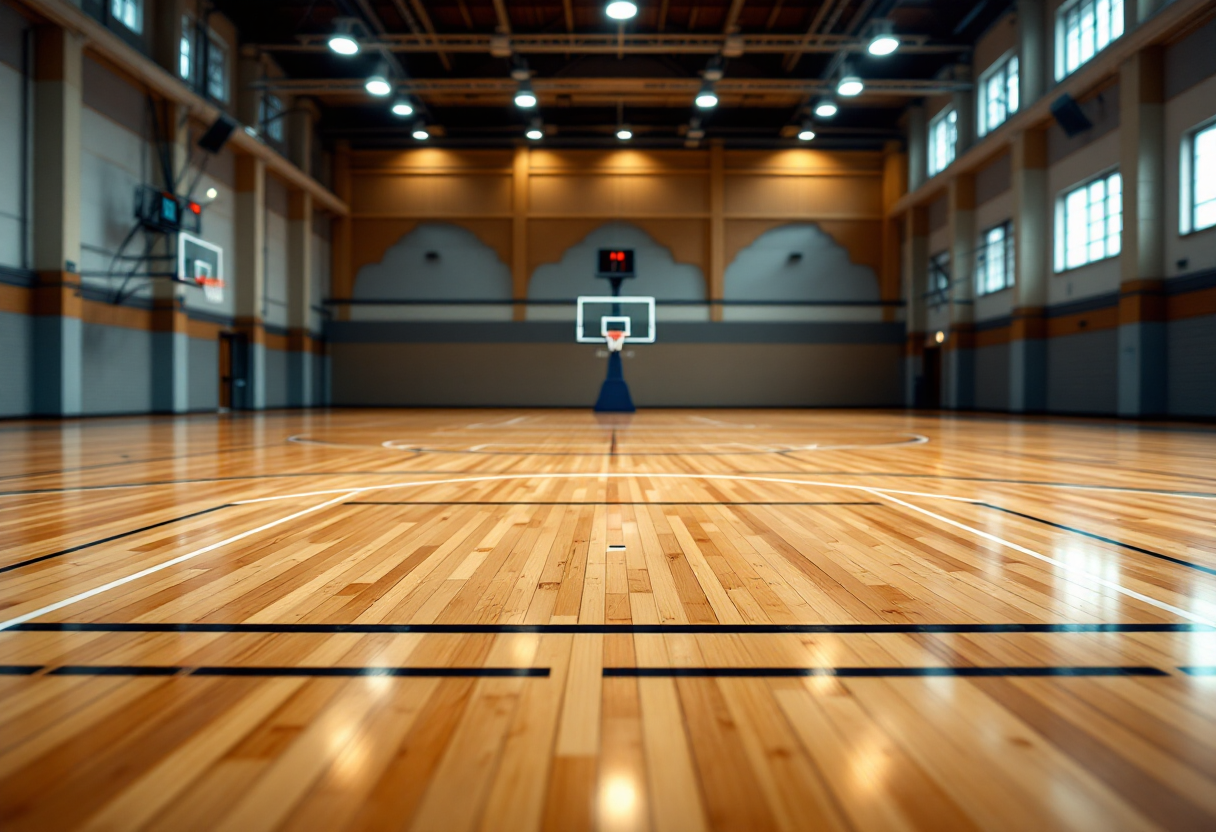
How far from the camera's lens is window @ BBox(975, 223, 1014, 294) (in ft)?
53.6

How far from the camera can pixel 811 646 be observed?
1608 mm

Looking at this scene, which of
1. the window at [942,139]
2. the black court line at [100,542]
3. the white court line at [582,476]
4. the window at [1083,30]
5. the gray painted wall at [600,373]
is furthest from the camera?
the gray painted wall at [600,373]

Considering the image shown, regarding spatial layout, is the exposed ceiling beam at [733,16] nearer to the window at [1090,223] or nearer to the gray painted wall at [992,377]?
the window at [1090,223]

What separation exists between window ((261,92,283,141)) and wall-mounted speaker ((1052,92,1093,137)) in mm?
16321

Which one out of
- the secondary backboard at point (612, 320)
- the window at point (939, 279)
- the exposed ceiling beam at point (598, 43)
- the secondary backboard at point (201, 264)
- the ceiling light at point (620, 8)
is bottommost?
the secondary backboard at point (612, 320)

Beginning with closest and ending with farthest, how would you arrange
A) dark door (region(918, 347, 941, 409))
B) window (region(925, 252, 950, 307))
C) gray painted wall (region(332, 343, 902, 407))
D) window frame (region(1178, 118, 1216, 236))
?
window frame (region(1178, 118, 1216, 236))
window (region(925, 252, 950, 307))
dark door (region(918, 347, 941, 409))
gray painted wall (region(332, 343, 902, 407))

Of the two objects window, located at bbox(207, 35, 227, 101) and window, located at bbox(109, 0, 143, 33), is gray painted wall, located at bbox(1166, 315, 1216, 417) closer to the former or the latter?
window, located at bbox(109, 0, 143, 33)

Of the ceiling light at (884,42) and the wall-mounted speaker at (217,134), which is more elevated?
the ceiling light at (884,42)

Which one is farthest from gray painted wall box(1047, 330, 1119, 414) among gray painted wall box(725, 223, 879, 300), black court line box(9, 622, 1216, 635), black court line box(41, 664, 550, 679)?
black court line box(41, 664, 550, 679)

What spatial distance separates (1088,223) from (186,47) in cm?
1772

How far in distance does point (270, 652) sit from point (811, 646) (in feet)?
3.83

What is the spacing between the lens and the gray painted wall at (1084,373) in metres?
13.2

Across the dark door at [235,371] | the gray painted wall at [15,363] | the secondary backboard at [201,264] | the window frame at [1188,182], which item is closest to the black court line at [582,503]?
the gray painted wall at [15,363]

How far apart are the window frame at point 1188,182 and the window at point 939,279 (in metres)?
6.85
